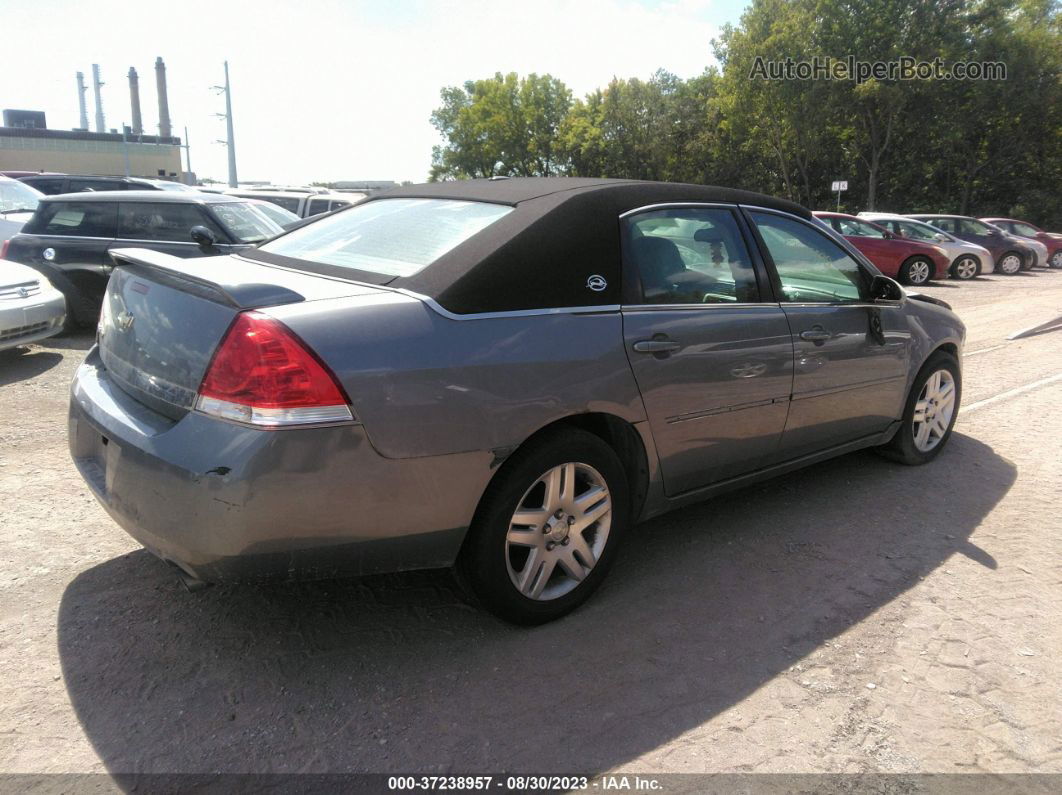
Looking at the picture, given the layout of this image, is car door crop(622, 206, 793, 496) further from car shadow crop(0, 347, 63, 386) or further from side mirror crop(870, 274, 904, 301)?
car shadow crop(0, 347, 63, 386)

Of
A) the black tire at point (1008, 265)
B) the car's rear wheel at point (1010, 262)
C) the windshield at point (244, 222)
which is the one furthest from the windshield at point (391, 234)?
the car's rear wheel at point (1010, 262)

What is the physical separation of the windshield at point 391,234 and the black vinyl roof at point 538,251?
0.07 meters

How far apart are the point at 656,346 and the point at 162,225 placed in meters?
7.37

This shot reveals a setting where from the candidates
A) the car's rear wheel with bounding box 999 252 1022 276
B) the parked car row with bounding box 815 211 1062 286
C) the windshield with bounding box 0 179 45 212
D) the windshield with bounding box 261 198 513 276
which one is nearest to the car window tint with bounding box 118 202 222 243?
the windshield with bounding box 0 179 45 212

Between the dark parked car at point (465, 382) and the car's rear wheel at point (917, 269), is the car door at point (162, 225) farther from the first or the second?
the car's rear wheel at point (917, 269)

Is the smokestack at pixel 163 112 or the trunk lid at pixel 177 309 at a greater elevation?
the smokestack at pixel 163 112

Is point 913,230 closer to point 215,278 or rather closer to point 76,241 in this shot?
point 76,241

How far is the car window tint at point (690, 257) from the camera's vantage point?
3.38m

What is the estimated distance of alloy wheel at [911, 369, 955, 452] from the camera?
4.94 metres

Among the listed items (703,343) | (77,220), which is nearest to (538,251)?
(703,343)

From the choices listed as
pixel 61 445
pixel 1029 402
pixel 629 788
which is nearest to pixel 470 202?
pixel 629 788

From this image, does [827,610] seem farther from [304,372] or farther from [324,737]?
[304,372]

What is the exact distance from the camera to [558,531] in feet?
9.97

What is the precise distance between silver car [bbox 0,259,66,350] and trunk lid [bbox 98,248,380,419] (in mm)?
4657
